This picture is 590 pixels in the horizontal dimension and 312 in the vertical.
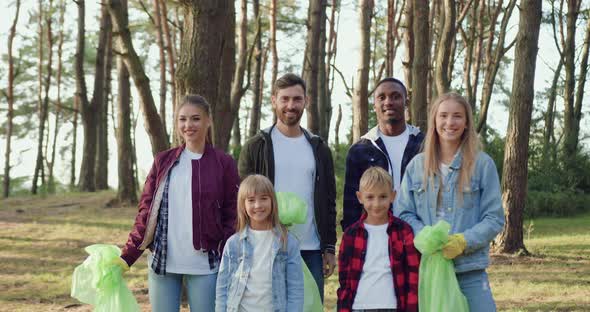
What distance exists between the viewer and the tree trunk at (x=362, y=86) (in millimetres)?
10078

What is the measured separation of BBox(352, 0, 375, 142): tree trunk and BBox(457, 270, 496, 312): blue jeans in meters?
6.55

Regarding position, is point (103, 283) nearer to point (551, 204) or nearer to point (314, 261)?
point (314, 261)

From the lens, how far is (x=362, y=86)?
10266 millimetres

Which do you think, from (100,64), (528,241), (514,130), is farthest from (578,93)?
(100,64)

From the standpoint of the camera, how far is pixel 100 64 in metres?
20.5

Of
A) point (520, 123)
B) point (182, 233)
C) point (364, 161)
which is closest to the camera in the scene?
point (182, 233)

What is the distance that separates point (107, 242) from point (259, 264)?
9337mm

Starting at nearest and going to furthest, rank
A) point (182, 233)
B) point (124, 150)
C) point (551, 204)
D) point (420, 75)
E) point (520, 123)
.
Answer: point (182, 233) < point (420, 75) < point (520, 123) < point (551, 204) < point (124, 150)

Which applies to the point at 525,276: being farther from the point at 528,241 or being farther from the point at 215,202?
the point at 215,202

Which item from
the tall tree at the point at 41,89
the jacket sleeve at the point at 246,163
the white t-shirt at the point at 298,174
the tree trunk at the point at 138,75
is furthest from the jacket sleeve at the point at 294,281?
the tall tree at the point at 41,89

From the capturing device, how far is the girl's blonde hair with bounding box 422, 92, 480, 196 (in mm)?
3383

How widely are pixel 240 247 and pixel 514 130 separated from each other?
7.64 meters

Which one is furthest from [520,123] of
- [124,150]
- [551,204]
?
[124,150]

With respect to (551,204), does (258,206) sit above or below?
above
